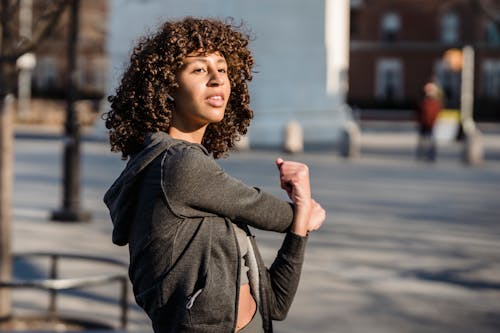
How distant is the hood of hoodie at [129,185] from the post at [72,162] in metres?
10.1

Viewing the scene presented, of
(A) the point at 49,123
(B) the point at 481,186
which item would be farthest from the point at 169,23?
(A) the point at 49,123

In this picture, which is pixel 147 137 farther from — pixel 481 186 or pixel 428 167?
pixel 428 167

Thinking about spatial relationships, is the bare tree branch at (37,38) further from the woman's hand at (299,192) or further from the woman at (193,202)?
the woman's hand at (299,192)

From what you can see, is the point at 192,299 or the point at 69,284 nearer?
the point at 192,299

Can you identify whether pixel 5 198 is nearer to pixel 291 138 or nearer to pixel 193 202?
pixel 193 202

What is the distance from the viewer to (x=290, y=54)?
111ft

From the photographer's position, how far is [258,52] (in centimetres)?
3294

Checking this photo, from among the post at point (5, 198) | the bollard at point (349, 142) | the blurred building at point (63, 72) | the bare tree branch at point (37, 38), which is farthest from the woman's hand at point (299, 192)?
the blurred building at point (63, 72)

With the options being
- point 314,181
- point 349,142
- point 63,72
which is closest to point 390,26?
point 63,72

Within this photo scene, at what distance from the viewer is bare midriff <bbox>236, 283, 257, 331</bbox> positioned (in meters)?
2.60

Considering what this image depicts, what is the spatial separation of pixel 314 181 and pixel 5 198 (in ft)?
36.3

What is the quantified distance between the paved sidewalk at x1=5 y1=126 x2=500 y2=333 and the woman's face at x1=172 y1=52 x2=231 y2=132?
4.48 meters

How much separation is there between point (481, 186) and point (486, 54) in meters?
46.1

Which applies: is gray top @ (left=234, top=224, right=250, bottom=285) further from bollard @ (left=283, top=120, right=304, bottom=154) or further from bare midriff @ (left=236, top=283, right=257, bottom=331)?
bollard @ (left=283, top=120, right=304, bottom=154)
